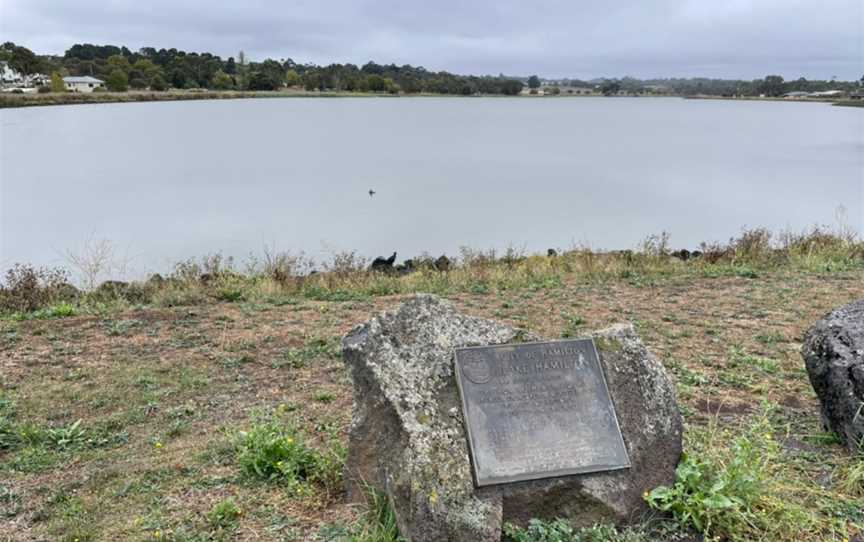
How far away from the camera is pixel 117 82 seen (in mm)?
82688

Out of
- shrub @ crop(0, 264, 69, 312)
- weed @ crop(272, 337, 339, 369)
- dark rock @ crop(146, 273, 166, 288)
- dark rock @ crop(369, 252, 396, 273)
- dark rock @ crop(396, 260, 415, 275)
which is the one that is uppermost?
weed @ crop(272, 337, 339, 369)

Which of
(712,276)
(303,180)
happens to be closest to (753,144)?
(303,180)

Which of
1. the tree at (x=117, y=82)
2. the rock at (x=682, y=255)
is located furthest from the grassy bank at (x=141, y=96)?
the rock at (x=682, y=255)

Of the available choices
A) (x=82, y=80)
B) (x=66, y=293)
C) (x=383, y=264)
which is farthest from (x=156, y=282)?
(x=82, y=80)

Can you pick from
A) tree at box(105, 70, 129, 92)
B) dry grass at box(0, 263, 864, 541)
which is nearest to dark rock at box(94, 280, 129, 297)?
dry grass at box(0, 263, 864, 541)

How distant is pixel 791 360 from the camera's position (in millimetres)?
5902

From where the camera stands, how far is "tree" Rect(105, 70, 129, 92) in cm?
8269

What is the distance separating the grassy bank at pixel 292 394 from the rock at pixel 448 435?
0.15m

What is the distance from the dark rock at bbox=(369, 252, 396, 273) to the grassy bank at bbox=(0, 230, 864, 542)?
1819 mm

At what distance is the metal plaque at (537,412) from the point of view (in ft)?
11.4

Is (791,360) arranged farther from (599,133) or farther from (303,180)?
(599,133)

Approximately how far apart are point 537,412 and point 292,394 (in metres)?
2.35

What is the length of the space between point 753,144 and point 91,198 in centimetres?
3488

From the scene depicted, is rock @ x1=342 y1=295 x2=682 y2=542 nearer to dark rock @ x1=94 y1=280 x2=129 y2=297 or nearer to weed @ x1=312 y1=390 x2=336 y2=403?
weed @ x1=312 y1=390 x2=336 y2=403
